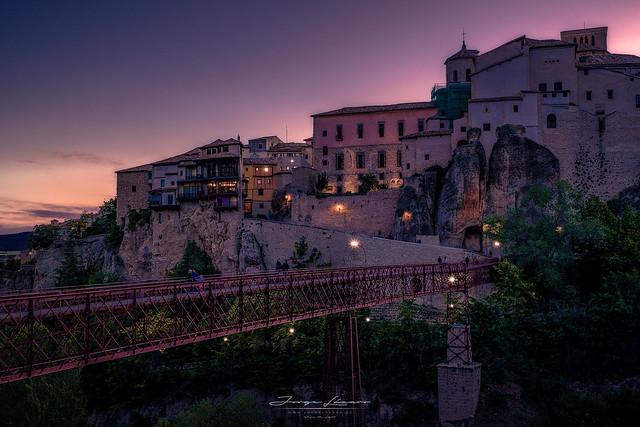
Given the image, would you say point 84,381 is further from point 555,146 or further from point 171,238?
point 555,146

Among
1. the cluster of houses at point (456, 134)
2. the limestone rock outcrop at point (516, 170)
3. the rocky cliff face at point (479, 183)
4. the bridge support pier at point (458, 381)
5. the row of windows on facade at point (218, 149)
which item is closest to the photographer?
the bridge support pier at point (458, 381)

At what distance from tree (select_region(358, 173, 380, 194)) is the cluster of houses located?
1361 mm

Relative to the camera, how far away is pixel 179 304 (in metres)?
31.0

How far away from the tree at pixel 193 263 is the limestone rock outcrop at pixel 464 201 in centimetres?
2616

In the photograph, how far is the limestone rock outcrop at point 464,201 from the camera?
66.1 metres

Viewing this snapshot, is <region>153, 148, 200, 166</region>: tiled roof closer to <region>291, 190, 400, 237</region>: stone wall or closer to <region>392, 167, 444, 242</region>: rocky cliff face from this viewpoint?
<region>291, 190, 400, 237</region>: stone wall

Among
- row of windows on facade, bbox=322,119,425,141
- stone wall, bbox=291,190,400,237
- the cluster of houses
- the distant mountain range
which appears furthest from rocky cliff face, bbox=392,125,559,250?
the distant mountain range

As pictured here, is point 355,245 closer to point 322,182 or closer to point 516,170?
point 516,170

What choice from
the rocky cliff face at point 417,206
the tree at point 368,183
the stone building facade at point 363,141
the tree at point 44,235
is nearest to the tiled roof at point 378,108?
the stone building facade at point 363,141

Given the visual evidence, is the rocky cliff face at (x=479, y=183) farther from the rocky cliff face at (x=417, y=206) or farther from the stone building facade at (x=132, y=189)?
the stone building facade at (x=132, y=189)

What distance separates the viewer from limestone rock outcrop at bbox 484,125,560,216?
214 ft

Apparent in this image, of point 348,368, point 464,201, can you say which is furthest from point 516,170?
point 348,368

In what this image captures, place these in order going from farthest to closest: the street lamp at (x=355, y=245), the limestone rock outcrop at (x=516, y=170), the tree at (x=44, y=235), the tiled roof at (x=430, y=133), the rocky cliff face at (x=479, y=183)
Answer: the tree at (x=44, y=235), the tiled roof at (x=430, y=133), the rocky cliff face at (x=479, y=183), the limestone rock outcrop at (x=516, y=170), the street lamp at (x=355, y=245)

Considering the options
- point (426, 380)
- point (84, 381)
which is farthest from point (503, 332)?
point (84, 381)
